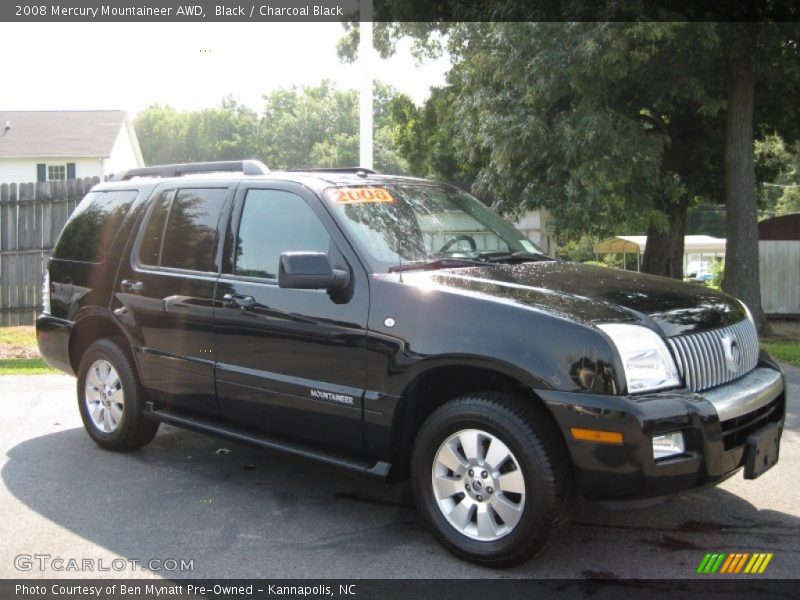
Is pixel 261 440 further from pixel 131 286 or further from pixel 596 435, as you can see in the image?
pixel 596 435

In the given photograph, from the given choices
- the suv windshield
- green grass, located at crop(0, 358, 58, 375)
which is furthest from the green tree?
green grass, located at crop(0, 358, 58, 375)

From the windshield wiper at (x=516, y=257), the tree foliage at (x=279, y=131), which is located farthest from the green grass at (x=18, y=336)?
the tree foliage at (x=279, y=131)

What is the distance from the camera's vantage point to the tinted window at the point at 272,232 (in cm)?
462

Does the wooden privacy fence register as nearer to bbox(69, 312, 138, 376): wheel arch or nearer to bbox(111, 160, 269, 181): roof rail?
bbox(111, 160, 269, 181): roof rail

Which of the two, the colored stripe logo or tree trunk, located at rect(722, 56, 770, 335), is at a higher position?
tree trunk, located at rect(722, 56, 770, 335)

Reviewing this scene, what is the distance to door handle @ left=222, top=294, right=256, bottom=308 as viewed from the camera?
4695 mm

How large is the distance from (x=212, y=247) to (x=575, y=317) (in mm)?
2505

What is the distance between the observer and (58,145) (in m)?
40.0

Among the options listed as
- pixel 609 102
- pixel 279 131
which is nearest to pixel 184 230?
pixel 609 102

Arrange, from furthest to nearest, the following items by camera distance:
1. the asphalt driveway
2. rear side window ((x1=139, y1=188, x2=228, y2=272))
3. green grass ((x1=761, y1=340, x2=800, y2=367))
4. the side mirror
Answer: green grass ((x1=761, y1=340, x2=800, y2=367)) → rear side window ((x1=139, y1=188, x2=228, y2=272)) → the side mirror → the asphalt driveway

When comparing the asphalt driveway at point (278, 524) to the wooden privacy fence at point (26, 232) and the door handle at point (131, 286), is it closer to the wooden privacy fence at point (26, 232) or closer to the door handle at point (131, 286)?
the door handle at point (131, 286)

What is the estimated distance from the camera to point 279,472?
545 cm

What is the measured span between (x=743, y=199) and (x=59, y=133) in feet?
121

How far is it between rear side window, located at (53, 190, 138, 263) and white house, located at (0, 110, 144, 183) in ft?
114
